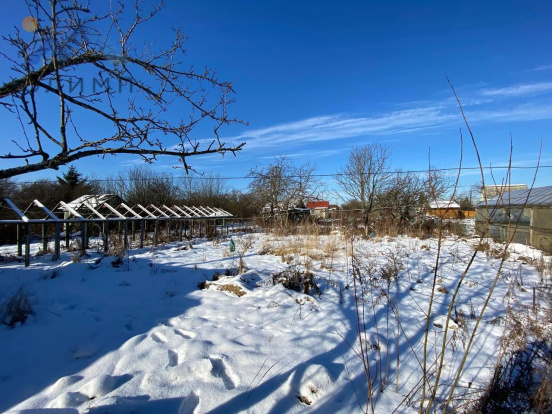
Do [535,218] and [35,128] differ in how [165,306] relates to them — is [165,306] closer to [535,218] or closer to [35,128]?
[35,128]

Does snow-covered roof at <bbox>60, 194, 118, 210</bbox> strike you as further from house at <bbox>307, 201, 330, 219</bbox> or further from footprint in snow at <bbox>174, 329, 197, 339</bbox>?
house at <bbox>307, 201, 330, 219</bbox>

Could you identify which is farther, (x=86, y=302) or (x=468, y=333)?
(x=86, y=302)

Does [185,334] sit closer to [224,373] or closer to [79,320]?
[224,373]

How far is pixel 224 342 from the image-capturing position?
9.90 feet

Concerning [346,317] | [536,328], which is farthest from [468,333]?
[346,317]

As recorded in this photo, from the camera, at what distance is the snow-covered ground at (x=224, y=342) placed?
2.20 metres

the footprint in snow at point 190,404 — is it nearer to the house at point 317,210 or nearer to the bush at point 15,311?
the bush at point 15,311

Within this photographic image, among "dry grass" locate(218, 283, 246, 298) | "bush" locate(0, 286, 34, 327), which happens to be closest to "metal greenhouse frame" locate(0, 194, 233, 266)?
"bush" locate(0, 286, 34, 327)

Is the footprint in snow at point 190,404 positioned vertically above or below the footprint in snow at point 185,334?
below

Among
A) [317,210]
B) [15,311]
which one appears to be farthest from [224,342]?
[317,210]

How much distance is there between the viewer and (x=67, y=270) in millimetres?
5676

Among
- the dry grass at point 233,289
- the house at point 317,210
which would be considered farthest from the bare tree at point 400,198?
the dry grass at point 233,289

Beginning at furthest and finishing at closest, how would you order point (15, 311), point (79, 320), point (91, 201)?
point (91, 201) < point (79, 320) < point (15, 311)

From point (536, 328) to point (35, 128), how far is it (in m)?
4.46
